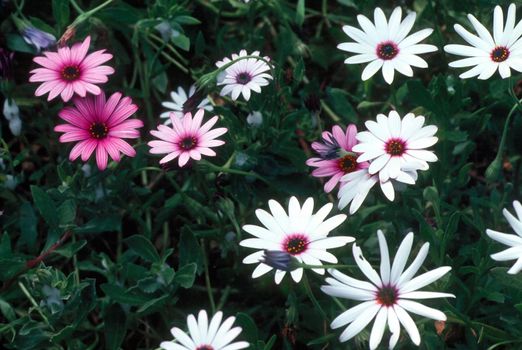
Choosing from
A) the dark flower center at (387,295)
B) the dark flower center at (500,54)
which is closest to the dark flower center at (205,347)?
the dark flower center at (387,295)

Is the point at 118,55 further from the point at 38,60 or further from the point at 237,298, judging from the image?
the point at 237,298

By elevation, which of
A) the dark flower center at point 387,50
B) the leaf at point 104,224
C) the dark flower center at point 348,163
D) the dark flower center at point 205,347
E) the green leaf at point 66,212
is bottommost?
the dark flower center at point 205,347

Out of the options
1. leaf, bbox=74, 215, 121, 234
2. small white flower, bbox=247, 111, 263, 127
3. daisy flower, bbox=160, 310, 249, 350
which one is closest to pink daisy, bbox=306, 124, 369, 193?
small white flower, bbox=247, 111, 263, 127

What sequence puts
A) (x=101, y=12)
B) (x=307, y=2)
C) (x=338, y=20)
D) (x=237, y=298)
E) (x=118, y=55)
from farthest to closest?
1. (x=307, y=2)
2. (x=338, y=20)
3. (x=118, y=55)
4. (x=101, y=12)
5. (x=237, y=298)

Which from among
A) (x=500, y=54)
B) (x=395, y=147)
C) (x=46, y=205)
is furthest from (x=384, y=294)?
(x=46, y=205)

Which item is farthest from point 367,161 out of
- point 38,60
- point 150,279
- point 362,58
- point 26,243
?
point 26,243

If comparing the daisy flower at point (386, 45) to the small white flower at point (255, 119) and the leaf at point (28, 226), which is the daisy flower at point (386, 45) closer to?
the small white flower at point (255, 119)
